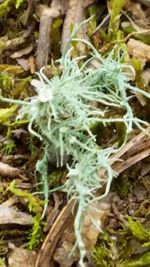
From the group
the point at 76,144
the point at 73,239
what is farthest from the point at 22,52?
the point at 73,239

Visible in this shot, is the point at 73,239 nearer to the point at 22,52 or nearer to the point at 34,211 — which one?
the point at 34,211

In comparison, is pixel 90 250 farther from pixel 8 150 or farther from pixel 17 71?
pixel 17 71

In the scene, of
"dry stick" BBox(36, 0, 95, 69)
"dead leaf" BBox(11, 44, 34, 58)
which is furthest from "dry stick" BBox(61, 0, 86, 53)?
"dead leaf" BBox(11, 44, 34, 58)

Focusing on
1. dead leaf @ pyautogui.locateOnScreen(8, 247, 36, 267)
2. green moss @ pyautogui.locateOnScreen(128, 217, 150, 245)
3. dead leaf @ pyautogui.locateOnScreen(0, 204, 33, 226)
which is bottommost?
green moss @ pyautogui.locateOnScreen(128, 217, 150, 245)

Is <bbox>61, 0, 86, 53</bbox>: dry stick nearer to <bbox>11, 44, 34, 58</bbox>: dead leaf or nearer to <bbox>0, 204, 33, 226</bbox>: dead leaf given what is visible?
<bbox>11, 44, 34, 58</bbox>: dead leaf

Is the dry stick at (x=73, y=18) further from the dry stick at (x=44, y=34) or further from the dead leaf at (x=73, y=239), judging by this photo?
the dead leaf at (x=73, y=239)

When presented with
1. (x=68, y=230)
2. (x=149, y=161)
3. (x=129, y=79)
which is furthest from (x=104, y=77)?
(x=68, y=230)

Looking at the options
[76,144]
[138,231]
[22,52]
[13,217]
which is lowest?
[138,231]
